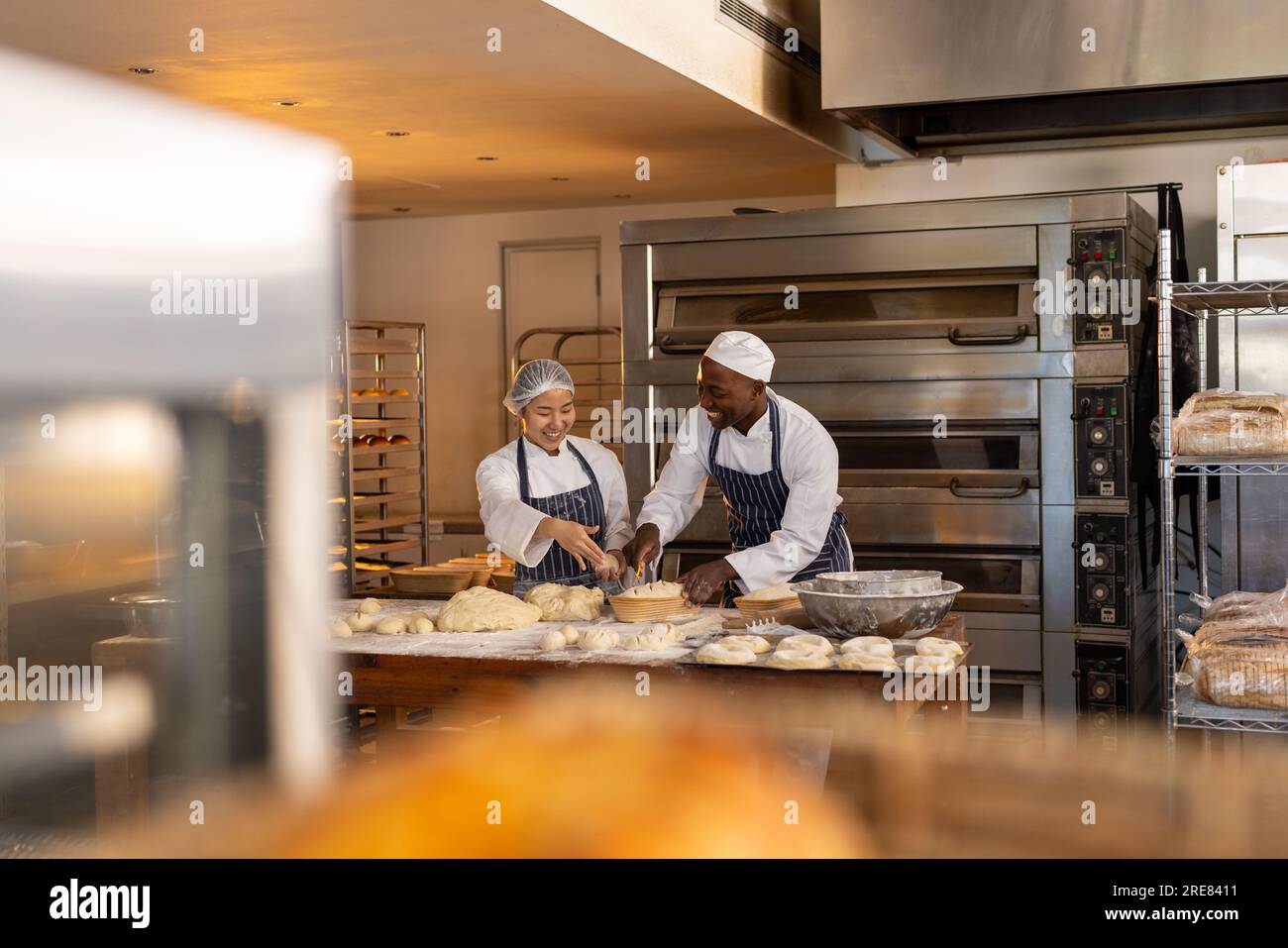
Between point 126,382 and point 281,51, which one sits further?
point 126,382

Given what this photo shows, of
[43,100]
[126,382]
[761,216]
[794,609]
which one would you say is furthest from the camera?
[126,382]

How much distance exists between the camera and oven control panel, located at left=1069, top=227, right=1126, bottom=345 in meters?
3.83

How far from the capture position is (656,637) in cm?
254

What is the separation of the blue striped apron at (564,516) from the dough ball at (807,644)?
1203 millimetres

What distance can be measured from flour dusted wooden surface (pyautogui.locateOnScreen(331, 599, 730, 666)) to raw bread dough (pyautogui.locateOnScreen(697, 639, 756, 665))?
0.07m

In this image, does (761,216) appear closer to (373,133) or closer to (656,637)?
(373,133)

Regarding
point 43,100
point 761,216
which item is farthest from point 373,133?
point 761,216

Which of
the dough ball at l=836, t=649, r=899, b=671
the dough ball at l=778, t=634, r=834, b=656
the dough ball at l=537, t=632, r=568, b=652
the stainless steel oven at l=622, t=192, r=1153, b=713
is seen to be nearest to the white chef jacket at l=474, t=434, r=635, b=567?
the stainless steel oven at l=622, t=192, r=1153, b=713

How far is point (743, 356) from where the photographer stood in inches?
132

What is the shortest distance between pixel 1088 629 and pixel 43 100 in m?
3.61

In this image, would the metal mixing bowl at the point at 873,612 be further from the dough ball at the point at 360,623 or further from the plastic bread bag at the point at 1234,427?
the dough ball at the point at 360,623

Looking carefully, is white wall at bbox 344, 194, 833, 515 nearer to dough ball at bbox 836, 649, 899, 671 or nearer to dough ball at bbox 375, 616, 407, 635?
dough ball at bbox 375, 616, 407, 635

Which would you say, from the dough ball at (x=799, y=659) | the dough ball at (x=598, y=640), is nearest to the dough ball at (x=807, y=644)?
the dough ball at (x=799, y=659)

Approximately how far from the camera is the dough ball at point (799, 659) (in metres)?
2.32
